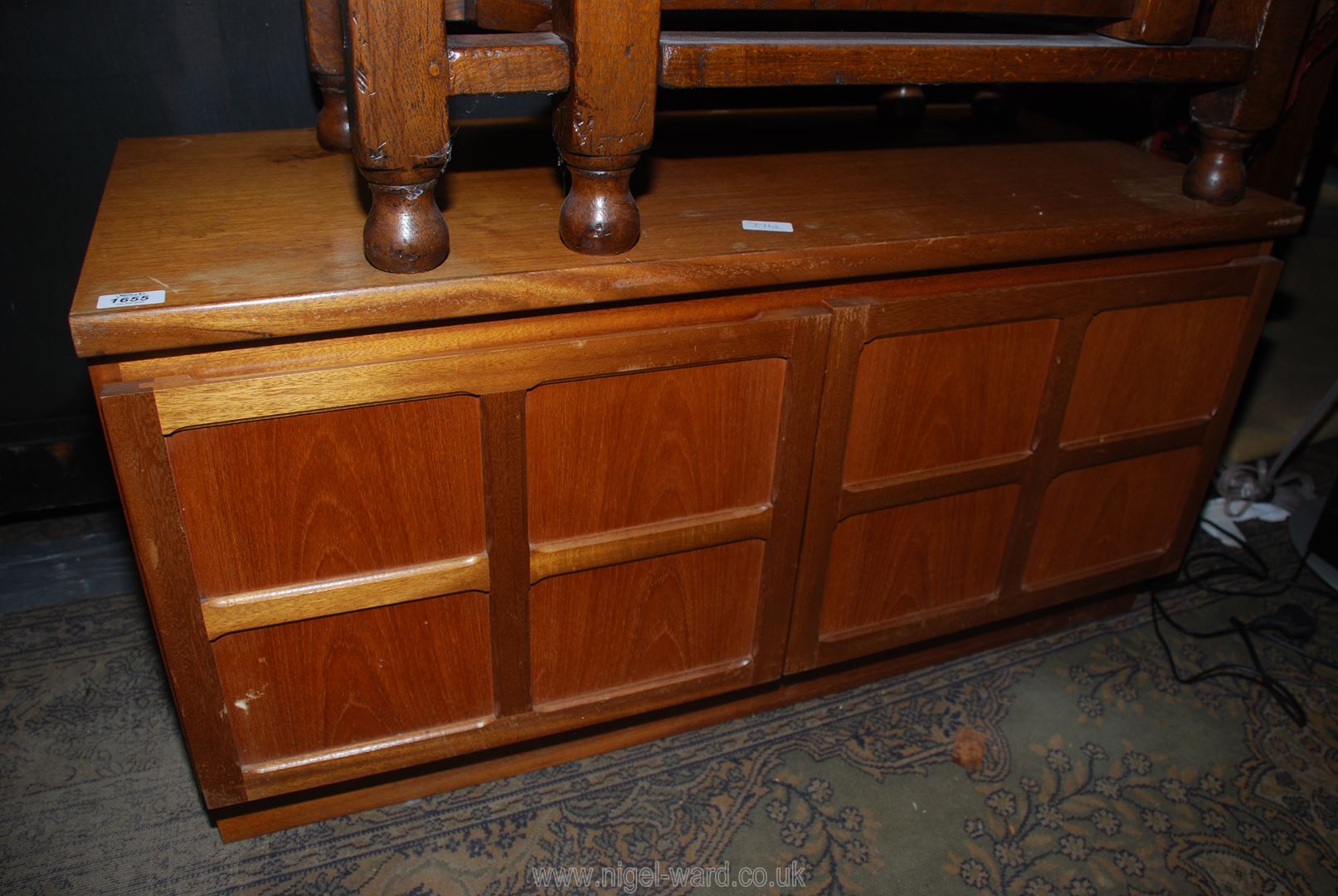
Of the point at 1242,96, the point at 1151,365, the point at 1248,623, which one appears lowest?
the point at 1248,623

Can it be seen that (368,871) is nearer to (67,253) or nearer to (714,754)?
(714,754)

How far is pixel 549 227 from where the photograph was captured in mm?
1218

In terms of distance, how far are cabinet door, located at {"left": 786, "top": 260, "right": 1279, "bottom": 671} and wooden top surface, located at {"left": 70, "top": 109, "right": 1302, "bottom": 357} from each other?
0.08m

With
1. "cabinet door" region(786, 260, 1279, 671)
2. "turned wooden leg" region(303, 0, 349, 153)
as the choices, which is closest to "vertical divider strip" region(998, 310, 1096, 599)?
"cabinet door" region(786, 260, 1279, 671)

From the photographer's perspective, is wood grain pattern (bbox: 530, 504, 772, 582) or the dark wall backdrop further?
the dark wall backdrop

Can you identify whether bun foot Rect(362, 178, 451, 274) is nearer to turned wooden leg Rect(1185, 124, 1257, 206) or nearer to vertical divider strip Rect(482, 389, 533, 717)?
vertical divider strip Rect(482, 389, 533, 717)

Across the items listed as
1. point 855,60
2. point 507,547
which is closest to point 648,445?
point 507,547

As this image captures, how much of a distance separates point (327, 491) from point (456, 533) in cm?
16

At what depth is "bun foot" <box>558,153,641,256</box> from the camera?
1.12 metres

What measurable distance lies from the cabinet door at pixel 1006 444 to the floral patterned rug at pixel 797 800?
0.53 feet

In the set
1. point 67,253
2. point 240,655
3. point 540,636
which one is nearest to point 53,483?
point 67,253

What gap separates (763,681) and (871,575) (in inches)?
8.6

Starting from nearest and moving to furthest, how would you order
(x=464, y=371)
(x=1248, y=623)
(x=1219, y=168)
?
(x=464, y=371), (x=1219, y=168), (x=1248, y=623)

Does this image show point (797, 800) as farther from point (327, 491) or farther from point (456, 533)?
point (327, 491)
